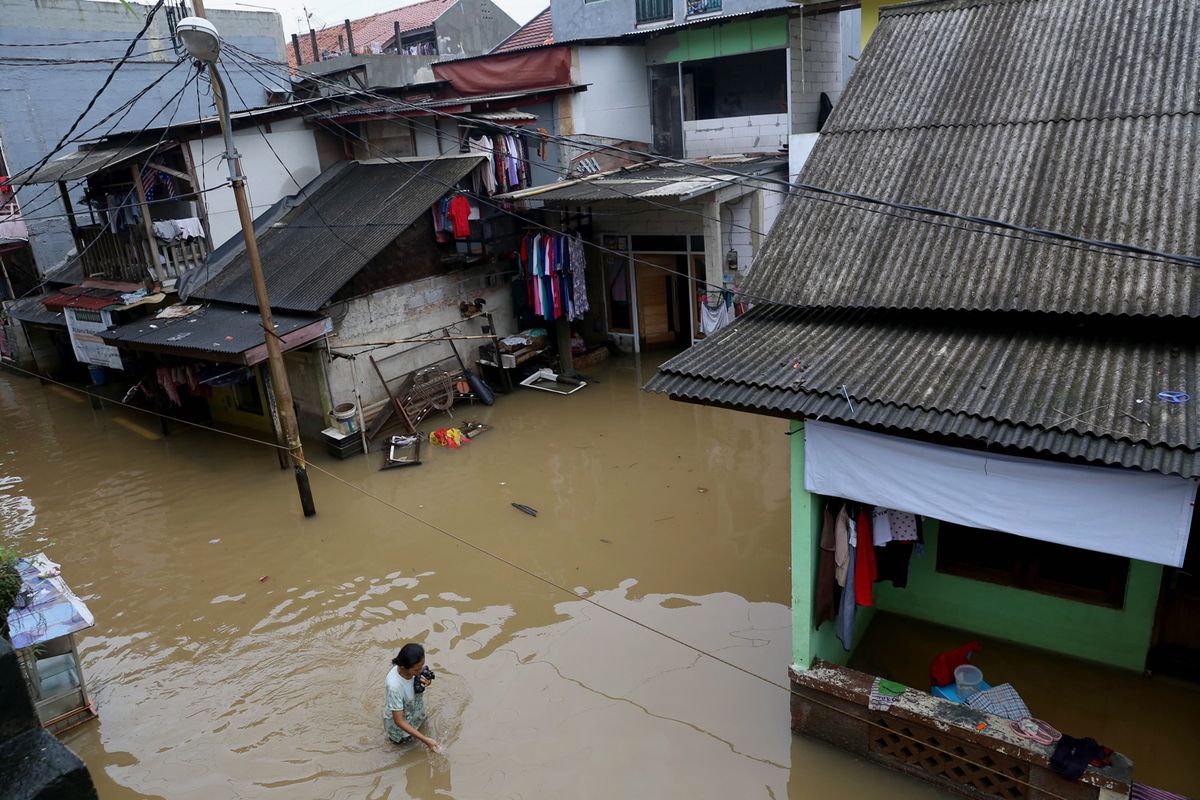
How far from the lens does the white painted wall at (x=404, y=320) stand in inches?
589

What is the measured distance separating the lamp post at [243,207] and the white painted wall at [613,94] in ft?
27.9

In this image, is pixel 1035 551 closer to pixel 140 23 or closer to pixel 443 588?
pixel 443 588

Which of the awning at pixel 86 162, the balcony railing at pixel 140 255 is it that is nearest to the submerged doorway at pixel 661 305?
the balcony railing at pixel 140 255

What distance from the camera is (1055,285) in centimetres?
612

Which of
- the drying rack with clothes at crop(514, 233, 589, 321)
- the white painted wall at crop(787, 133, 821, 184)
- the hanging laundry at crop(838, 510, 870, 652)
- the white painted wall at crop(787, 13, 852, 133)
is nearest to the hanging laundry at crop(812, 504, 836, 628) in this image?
the hanging laundry at crop(838, 510, 870, 652)

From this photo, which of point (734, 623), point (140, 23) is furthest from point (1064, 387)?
point (140, 23)

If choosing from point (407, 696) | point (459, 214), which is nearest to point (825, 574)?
point (407, 696)

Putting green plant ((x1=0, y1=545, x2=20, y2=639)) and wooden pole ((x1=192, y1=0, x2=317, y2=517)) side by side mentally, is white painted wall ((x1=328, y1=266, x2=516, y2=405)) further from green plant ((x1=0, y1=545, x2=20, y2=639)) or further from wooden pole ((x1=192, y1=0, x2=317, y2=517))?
green plant ((x1=0, y1=545, x2=20, y2=639))

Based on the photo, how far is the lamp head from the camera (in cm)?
962

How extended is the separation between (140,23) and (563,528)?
2102cm

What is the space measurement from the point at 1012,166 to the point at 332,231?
13.2 meters

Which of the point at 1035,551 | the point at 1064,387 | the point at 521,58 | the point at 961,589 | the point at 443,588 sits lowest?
the point at 443,588

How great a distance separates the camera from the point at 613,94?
1862cm

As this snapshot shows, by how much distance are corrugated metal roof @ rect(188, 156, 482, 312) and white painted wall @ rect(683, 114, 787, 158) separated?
540 cm
